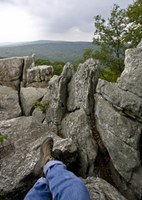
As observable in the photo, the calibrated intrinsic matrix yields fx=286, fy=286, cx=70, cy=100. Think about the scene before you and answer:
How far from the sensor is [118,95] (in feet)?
39.0

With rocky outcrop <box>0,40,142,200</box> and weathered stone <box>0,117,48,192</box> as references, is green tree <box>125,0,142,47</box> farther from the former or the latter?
weathered stone <box>0,117,48,192</box>

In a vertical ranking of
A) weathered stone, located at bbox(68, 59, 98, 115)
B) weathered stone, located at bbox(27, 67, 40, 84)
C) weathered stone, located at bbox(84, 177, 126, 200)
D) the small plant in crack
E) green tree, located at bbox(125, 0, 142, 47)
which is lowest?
weathered stone, located at bbox(84, 177, 126, 200)

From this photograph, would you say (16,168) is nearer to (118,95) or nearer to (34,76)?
(118,95)

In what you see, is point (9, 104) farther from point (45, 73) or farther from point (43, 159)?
point (43, 159)

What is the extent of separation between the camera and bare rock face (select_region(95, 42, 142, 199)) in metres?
11.3

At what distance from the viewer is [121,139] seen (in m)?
11.6

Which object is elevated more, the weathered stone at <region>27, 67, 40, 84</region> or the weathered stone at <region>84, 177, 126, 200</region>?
the weathered stone at <region>27, 67, 40, 84</region>

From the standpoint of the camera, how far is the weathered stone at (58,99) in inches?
630

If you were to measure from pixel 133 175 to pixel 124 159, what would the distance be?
0.72m

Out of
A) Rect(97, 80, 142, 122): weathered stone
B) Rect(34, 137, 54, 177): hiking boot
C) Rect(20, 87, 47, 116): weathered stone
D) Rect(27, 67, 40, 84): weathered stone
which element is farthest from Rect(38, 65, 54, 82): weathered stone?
Rect(34, 137, 54, 177): hiking boot

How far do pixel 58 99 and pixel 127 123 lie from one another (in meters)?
5.53

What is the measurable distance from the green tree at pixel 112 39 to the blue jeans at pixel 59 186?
86.1ft

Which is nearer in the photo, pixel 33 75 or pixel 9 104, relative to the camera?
pixel 9 104

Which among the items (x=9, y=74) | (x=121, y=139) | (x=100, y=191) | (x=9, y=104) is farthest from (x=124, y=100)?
(x=9, y=74)
